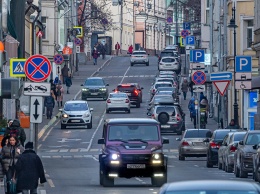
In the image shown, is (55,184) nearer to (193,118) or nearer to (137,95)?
(193,118)

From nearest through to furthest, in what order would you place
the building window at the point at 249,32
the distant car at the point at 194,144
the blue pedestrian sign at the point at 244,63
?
the blue pedestrian sign at the point at 244,63, the distant car at the point at 194,144, the building window at the point at 249,32

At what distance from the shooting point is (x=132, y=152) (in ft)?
90.2

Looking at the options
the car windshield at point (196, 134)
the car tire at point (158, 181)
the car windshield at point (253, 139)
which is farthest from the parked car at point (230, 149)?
the car windshield at point (196, 134)

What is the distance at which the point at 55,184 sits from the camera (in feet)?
95.9

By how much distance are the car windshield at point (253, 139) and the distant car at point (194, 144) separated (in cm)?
1211

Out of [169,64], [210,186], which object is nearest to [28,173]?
[210,186]

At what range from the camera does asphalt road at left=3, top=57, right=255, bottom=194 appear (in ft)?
91.5

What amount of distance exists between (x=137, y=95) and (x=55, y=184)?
45769 mm

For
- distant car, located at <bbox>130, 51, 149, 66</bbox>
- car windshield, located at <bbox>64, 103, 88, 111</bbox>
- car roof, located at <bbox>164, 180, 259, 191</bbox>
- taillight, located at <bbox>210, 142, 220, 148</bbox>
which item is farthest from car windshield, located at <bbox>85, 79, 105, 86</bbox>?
car roof, located at <bbox>164, 180, 259, 191</bbox>

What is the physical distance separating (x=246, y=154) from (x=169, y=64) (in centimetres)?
6966

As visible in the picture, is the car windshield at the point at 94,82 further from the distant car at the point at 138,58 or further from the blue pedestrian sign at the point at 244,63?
the blue pedestrian sign at the point at 244,63

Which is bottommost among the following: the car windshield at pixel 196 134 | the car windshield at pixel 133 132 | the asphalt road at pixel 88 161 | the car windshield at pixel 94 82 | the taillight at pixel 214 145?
the asphalt road at pixel 88 161

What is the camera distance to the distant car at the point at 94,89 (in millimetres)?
77312

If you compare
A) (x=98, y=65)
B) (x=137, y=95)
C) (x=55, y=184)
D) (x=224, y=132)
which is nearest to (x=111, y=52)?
(x=98, y=65)
